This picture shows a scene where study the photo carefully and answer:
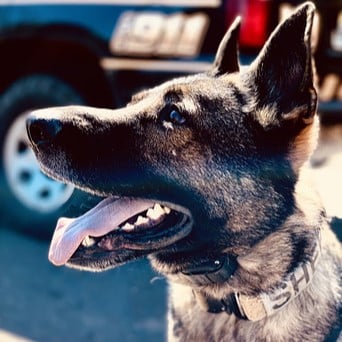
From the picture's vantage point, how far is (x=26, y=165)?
16.9 ft

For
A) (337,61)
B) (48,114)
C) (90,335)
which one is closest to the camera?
(48,114)

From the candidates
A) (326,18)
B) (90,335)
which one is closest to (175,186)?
(326,18)

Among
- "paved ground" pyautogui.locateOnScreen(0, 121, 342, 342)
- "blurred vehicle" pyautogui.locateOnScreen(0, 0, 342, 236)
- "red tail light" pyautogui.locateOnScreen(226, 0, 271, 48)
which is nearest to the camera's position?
"blurred vehicle" pyautogui.locateOnScreen(0, 0, 342, 236)

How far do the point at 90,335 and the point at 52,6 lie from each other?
5.19 ft

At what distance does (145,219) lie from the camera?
2322 mm

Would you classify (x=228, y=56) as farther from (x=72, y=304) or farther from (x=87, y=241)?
(x=72, y=304)

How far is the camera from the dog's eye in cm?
234

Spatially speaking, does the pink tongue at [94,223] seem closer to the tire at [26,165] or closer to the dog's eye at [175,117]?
the dog's eye at [175,117]

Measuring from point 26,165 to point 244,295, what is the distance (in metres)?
2.93

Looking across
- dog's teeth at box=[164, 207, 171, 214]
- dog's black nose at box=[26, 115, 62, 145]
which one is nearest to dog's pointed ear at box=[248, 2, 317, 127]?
dog's teeth at box=[164, 207, 171, 214]

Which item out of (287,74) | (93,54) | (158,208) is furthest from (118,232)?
(93,54)

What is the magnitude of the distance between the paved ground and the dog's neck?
1.46 meters

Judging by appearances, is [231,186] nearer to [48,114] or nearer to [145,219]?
[145,219]

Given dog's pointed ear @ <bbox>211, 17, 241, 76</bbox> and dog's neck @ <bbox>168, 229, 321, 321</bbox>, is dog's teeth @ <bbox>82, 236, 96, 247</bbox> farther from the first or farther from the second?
dog's pointed ear @ <bbox>211, 17, 241, 76</bbox>
